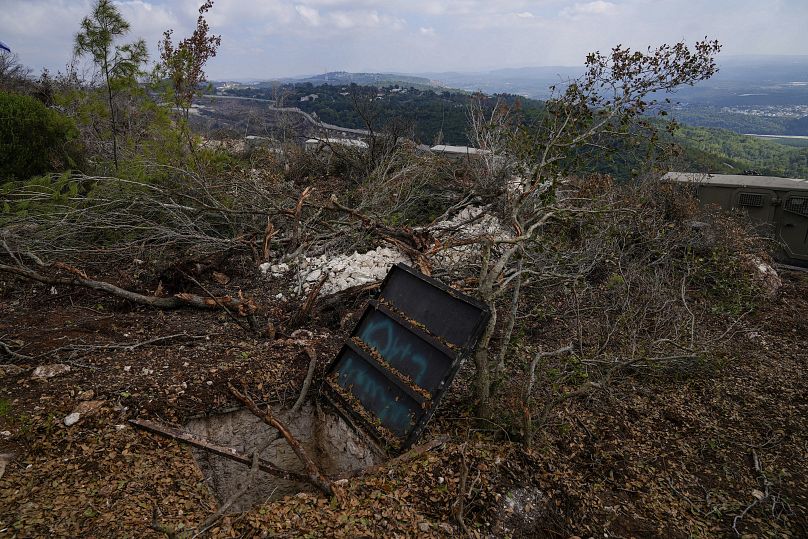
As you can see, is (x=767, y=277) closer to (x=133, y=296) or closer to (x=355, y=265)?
(x=355, y=265)

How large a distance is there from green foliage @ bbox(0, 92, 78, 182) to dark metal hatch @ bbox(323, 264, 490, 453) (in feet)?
20.0

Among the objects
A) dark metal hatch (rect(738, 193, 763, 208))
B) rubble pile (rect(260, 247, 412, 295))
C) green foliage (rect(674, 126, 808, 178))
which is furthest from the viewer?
green foliage (rect(674, 126, 808, 178))

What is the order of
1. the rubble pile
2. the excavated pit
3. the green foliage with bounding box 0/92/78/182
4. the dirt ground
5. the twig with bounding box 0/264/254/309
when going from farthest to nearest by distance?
the green foliage with bounding box 0/92/78/182 < the rubble pile < the twig with bounding box 0/264/254/309 < the excavated pit < the dirt ground

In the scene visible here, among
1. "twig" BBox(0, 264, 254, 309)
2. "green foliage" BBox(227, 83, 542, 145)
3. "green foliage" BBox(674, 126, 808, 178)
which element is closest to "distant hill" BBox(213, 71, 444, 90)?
"green foliage" BBox(227, 83, 542, 145)

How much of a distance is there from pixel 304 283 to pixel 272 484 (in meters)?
2.50

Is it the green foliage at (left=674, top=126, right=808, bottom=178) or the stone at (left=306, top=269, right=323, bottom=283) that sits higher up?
the green foliage at (left=674, top=126, right=808, bottom=178)

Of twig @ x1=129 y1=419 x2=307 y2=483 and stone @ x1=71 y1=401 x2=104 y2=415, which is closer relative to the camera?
twig @ x1=129 y1=419 x2=307 y2=483

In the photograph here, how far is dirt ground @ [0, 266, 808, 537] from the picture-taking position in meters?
2.44

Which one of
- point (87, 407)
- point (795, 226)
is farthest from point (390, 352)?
point (795, 226)

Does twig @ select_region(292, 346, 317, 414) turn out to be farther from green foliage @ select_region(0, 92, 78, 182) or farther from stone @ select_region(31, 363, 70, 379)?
green foliage @ select_region(0, 92, 78, 182)

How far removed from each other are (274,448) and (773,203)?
8446 mm

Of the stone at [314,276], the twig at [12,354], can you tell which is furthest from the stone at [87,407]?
the stone at [314,276]

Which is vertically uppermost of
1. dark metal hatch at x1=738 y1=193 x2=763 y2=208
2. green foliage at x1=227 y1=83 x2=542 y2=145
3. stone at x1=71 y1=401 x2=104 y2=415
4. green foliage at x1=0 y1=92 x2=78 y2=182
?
green foliage at x1=227 y1=83 x2=542 y2=145

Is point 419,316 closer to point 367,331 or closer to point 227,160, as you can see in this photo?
point 367,331
